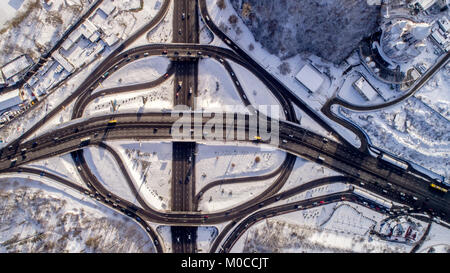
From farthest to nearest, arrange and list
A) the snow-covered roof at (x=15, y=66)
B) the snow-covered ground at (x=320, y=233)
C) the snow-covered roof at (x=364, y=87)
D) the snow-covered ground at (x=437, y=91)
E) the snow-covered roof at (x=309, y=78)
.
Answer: the snow-covered ground at (x=320, y=233), the snow-covered roof at (x=15, y=66), the snow-covered roof at (x=309, y=78), the snow-covered roof at (x=364, y=87), the snow-covered ground at (x=437, y=91)

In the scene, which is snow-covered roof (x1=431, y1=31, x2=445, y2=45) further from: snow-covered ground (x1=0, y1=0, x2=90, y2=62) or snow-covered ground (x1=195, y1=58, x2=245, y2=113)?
snow-covered ground (x1=0, y1=0, x2=90, y2=62)

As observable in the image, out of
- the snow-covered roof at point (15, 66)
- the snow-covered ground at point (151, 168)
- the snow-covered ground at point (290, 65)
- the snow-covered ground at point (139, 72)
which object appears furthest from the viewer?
the snow-covered ground at point (139, 72)

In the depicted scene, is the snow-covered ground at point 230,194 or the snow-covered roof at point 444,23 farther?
the snow-covered ground at point 230,194

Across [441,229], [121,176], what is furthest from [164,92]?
[441,229]

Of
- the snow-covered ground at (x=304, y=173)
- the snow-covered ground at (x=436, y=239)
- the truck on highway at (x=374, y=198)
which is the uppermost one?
the snow-covered ground at (x=304, y=173)

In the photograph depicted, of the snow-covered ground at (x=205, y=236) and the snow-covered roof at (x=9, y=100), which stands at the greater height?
the snow-covered roof at (x=9, y=100)

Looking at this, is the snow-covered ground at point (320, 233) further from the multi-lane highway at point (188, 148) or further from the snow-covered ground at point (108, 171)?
the snow-covered ground at point (108, 171)

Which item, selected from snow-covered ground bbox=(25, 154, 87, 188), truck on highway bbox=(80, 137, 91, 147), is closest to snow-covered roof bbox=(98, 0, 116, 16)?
truck on highway bbox=(80, 137, 91, 147)

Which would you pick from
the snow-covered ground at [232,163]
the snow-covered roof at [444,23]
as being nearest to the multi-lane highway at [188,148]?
the snow-covered ground at [232,163]

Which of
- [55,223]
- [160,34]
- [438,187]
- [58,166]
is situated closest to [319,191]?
[438,187]

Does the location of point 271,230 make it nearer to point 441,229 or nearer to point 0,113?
point 441,229
